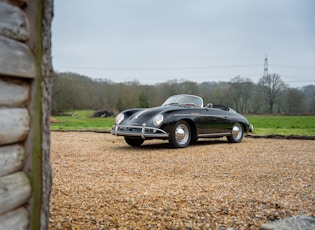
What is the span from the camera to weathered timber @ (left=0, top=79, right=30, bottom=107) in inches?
61.6

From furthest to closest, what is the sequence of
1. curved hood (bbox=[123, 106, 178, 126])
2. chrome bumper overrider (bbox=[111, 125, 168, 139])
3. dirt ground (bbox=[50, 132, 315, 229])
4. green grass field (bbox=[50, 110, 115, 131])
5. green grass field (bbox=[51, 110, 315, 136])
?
green grass field (bbox=[50, 110, 115, 131]), green grass field (bbox=[51, 110, 315, 136]), curved hood (bbox=[123, 106, 178, 126]), chrome bumper overrider (bbox=[111, 125, 168, 139]), dirt ground (bbox=[50, 132, 315, 229])

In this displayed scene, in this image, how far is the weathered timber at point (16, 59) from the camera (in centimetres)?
154

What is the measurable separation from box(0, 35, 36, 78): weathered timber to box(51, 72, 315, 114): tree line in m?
33.4

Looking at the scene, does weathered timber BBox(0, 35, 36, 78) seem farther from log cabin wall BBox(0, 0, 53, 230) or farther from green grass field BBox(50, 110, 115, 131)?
green grass field BBox(50, 110, 115, 131)

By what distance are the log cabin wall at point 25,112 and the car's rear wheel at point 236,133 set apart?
7905mm

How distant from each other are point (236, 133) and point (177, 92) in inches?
1436

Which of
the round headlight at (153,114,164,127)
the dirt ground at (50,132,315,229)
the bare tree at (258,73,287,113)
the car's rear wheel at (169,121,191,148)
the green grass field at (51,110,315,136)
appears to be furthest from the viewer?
the bare tree at (258,73,287,113)

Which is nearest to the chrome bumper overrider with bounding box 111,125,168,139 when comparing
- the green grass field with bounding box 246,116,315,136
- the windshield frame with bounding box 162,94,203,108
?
the windshield frame with bounding box 162,94,203,108

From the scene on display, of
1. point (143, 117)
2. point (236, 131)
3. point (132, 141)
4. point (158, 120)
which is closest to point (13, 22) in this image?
point (158, 120)

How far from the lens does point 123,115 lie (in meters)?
7.95

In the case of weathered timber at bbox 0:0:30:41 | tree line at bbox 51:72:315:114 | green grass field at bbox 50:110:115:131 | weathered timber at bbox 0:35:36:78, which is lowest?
green grass field at bbox 50:110:115:131

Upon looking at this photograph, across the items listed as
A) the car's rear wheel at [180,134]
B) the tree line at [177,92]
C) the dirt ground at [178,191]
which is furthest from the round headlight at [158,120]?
the tree line at [177,92]

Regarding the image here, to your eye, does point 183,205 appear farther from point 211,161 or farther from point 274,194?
point 211,161

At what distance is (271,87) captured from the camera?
171 feet
